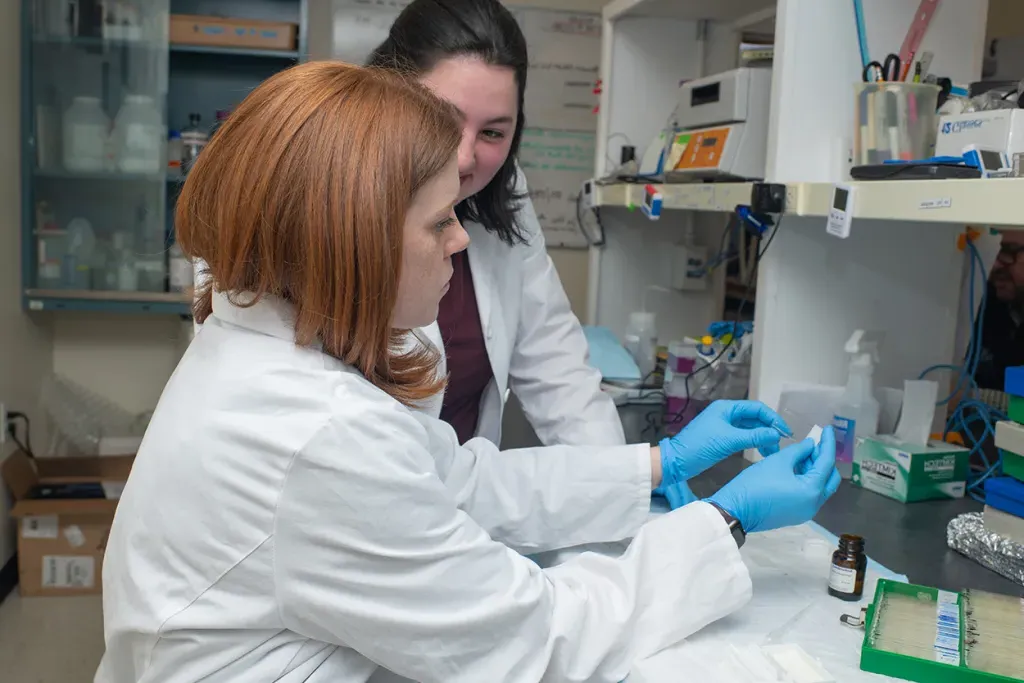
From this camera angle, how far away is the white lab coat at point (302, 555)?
77 cm

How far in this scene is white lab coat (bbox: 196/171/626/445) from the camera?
1564 mm

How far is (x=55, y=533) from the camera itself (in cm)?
274

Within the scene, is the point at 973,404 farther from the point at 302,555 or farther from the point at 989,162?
the point at 302,555

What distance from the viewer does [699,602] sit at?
0.94 metres

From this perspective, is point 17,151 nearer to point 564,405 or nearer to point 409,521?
point 564,405

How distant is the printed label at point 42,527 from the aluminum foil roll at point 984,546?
2552 mm

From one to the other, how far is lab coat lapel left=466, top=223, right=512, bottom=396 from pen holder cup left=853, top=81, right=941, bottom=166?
66cm

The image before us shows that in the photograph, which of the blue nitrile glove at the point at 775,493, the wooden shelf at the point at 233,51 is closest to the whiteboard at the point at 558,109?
the wooden shelf at the point at 233,51

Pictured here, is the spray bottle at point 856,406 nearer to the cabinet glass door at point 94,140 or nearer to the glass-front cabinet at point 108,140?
the glass-front cabinet at point 108,140

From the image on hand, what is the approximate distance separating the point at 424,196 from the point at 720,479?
917 mm

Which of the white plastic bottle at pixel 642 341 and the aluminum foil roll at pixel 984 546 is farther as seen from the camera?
the white plastic bottle at pixel 642 341

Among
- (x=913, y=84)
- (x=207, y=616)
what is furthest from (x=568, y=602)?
(x=913, y=84)

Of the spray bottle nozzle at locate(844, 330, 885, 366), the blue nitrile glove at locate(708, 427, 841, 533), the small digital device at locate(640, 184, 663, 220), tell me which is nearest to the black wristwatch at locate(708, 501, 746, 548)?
the blue nitrile glove at locate(708, 427, 841, 533)

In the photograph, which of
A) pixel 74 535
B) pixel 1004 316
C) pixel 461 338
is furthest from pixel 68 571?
pixel 1004 316
